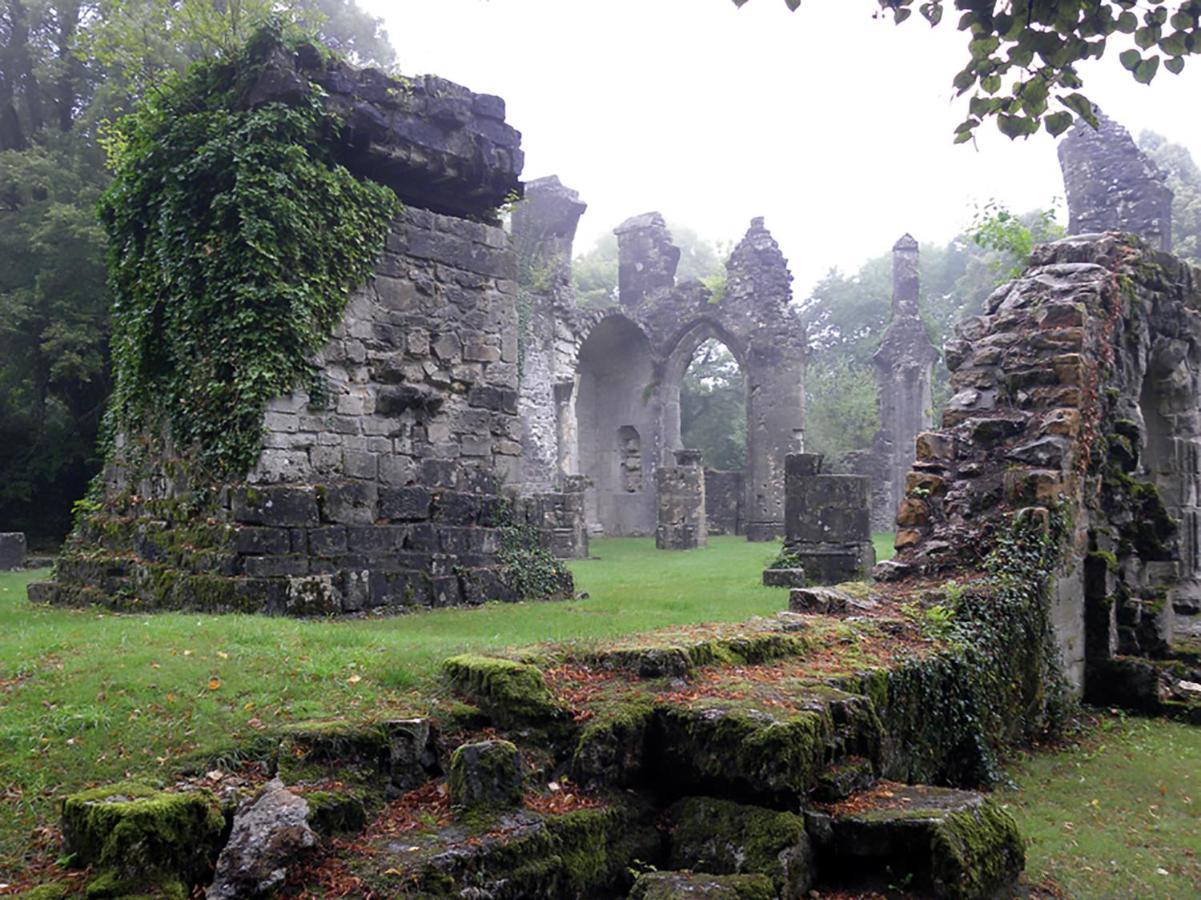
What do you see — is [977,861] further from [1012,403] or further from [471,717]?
[1012,403]

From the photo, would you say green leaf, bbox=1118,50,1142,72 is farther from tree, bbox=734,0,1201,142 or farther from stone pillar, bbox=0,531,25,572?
stone pillar, bbox=0,531,25,572

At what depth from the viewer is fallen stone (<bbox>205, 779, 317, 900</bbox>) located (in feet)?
9.86

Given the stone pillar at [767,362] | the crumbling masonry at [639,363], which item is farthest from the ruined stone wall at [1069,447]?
the stone pillar at [767,362]

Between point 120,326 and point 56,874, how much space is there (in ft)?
25.7

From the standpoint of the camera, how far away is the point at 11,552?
57.5ft

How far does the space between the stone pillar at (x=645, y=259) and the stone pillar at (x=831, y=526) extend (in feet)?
67.5

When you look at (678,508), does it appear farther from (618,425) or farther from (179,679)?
(179,679)

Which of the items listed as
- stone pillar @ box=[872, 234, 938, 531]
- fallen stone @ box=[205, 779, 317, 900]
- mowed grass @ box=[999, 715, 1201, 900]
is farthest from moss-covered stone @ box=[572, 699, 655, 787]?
stone pillar @ box=[872, 234, 938, 531]

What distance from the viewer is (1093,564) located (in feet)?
27.5

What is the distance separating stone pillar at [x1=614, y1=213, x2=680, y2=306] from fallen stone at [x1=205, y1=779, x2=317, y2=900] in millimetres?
31664

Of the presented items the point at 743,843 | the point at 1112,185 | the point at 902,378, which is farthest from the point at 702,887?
the point at 902,378

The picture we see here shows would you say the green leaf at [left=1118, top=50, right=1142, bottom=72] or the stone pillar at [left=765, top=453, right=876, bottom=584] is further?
the stone pillar at [left=765, top=453, right=876, bottom=584]

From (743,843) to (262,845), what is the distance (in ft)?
5.47

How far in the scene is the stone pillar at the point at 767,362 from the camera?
30375 mm
